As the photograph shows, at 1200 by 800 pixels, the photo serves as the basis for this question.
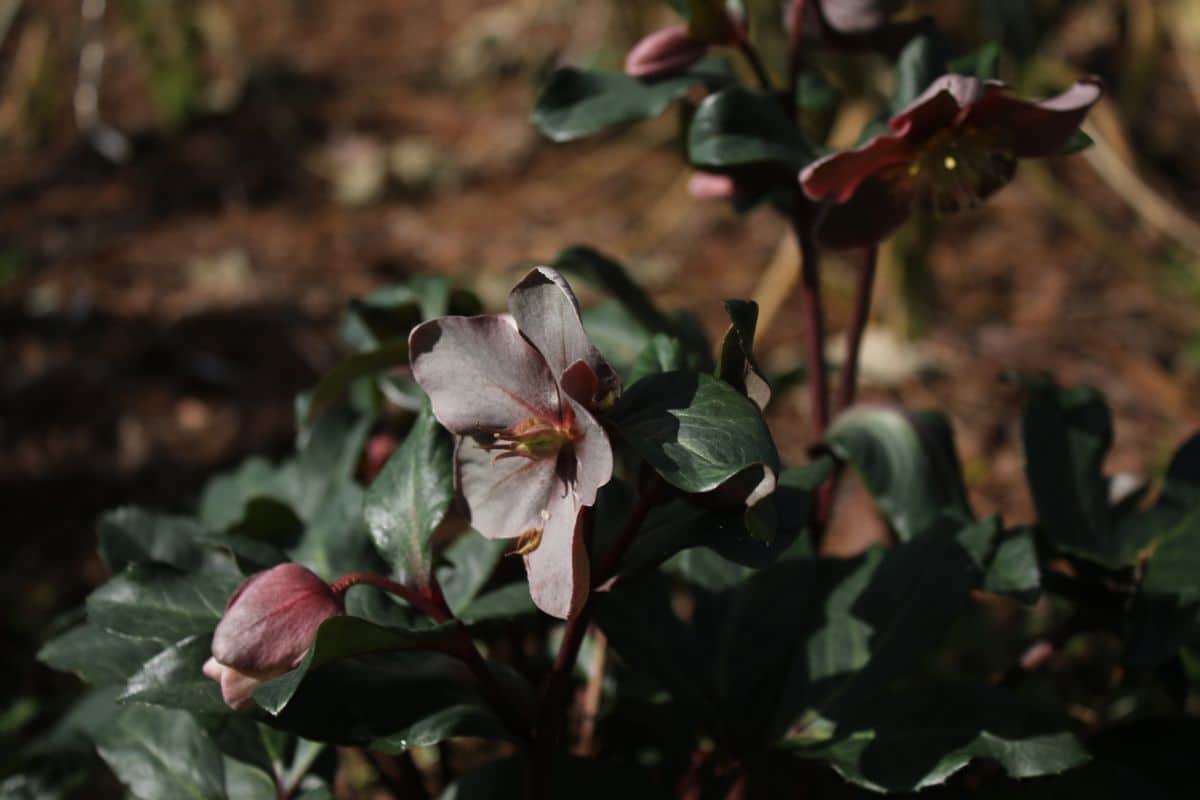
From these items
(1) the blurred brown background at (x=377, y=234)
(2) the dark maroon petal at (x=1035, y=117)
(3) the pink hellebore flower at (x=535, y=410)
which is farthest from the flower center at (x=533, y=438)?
(1) the blurred brown background at (x=377, y=234)

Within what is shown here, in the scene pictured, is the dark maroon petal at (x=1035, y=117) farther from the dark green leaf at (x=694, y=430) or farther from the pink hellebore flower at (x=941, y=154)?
the dark green leaf at (x=694, y=430)

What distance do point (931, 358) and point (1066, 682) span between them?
749mm

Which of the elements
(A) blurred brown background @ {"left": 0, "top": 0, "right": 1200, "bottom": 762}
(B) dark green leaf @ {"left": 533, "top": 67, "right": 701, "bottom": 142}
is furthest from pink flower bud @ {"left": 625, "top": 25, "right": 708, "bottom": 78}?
(A) blurred brown background @ {"left": 0, "top": 0, "right": 1200, "bottom": 762}

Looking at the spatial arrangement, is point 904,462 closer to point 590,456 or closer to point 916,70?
point 916,70

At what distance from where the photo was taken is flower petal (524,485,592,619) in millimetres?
587

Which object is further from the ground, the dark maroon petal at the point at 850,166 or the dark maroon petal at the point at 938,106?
the dark maroon petal at the point at 938,106

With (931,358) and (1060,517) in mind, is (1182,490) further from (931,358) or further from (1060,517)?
(931,358)

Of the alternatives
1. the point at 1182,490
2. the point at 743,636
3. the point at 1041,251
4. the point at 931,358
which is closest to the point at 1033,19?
the point at 1041,251

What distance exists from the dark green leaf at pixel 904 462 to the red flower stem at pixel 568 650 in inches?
10.9

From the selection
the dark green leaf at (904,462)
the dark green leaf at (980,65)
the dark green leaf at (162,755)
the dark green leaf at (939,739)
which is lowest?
the dark green leaf at (939,739)

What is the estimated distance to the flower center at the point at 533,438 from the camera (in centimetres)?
61

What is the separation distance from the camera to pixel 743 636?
86cm

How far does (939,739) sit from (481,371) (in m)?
0.38

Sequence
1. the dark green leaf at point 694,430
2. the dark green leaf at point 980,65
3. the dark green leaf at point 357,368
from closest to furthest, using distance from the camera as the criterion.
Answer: the dark green leaf at point 694,430 → the dark green leaf at point 980,65 → the dark green leaf at point 357,368
